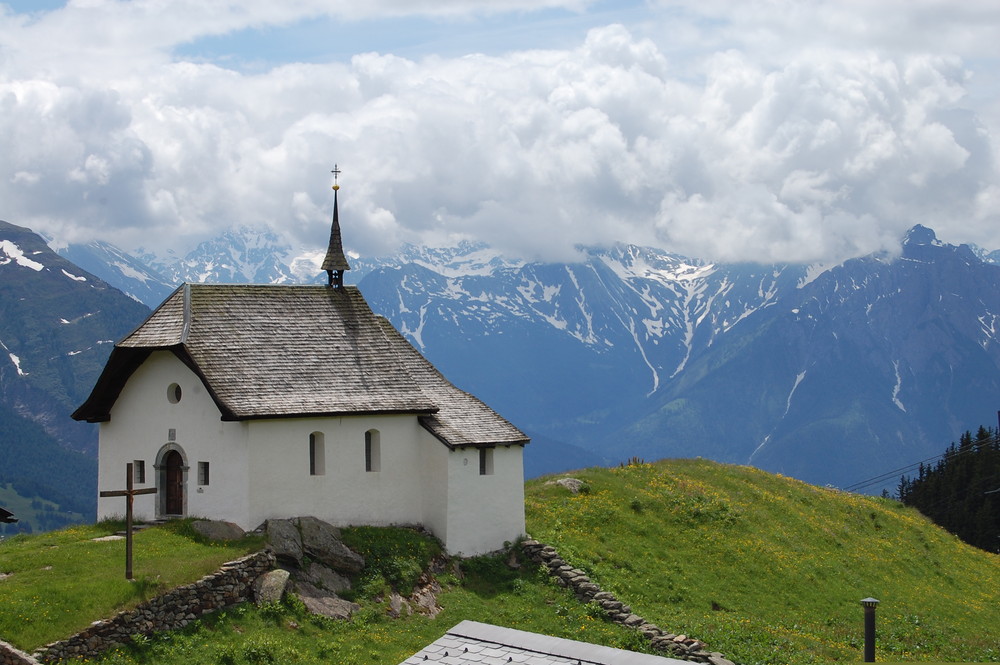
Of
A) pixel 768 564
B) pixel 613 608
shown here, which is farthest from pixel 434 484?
pixel 768 564

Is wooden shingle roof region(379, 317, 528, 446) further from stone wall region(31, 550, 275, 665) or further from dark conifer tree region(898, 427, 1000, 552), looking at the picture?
dark conifer tree region(898, 427, 1000, 552)

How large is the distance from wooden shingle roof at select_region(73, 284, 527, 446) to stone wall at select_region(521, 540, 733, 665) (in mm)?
4655

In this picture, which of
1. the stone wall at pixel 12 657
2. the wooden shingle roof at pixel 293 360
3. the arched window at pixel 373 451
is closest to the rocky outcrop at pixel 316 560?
the arched window at pixel 373 451

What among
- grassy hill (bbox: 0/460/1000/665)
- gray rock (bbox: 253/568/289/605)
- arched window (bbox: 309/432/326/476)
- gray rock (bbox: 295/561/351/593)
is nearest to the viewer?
grassy hill (bbox: 0/460/1000/665)

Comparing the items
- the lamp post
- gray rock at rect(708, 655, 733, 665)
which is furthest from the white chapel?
the lamp post

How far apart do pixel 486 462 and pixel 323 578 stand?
8990 millimetres

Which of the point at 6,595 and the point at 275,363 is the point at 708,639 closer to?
the point at 275,363

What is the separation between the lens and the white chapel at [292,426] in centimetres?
4422

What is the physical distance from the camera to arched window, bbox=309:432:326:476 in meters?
45.5

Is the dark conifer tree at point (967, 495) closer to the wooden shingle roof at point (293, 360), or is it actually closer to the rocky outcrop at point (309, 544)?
the wooden shingle roof at point (293, 360)

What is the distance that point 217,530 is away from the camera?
140ft

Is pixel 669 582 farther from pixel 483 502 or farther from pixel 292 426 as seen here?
pixel 292 426

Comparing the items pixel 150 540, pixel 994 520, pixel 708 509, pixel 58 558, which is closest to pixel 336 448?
pixel 150 540

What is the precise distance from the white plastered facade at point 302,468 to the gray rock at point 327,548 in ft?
3.61
